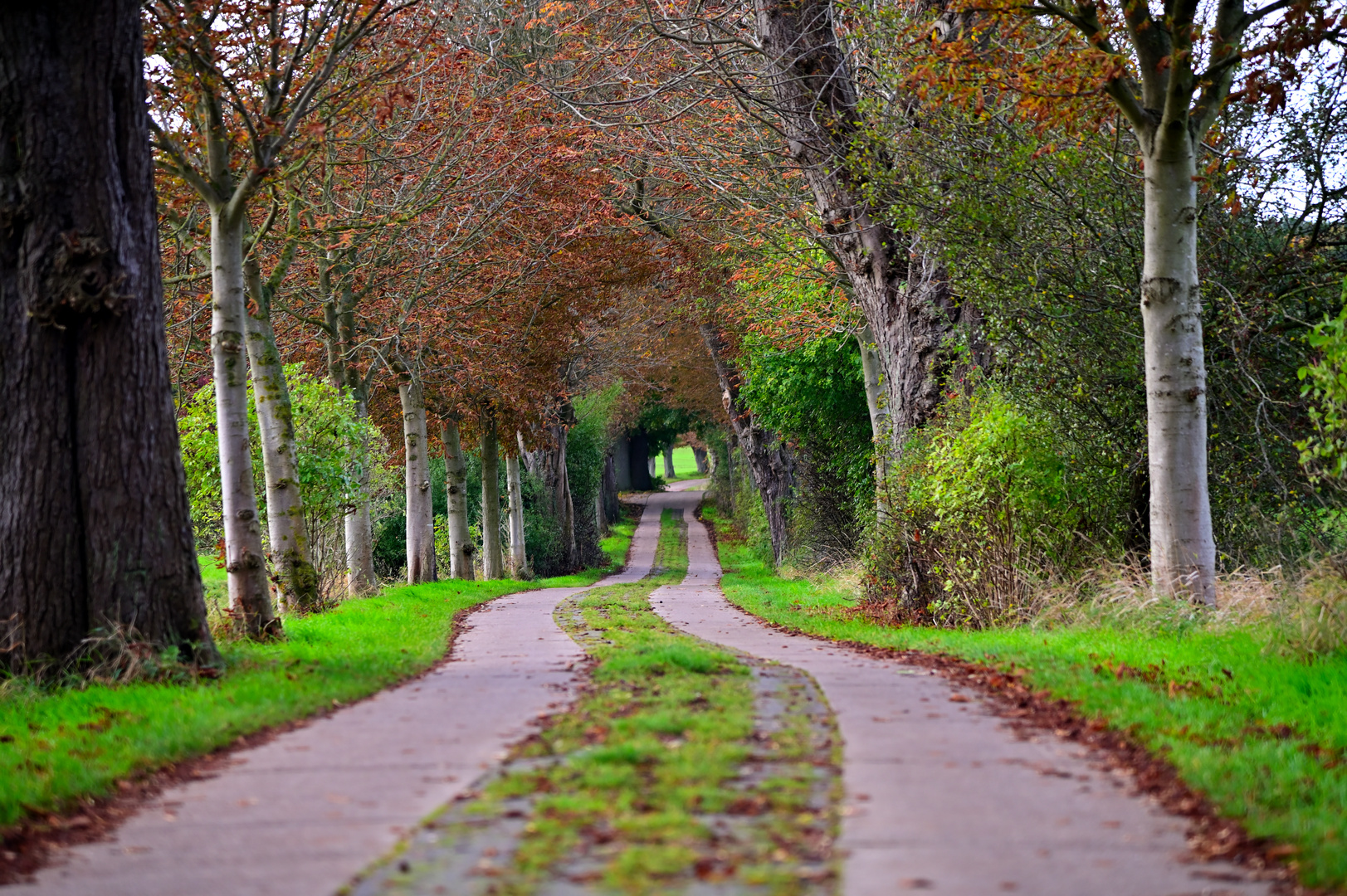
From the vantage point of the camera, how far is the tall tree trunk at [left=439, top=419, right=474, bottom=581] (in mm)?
25969

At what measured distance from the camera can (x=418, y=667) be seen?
956 centimetres

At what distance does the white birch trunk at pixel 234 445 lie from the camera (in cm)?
1094

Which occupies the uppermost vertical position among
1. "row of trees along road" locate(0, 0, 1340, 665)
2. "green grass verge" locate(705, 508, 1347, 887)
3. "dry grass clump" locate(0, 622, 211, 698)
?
"row of trees along road" locate(0, 0, 1340, 665)

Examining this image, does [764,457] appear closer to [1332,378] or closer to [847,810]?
[1332,378]

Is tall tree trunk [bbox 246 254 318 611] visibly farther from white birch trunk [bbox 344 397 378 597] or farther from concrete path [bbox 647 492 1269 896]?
concrete path [bbox 647 492 1269 896]

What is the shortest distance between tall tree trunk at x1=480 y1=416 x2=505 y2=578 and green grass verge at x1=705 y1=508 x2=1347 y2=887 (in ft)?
55.7

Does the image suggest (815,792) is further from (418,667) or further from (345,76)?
(345,76)

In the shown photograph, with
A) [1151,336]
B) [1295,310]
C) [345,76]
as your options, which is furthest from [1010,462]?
[345,76]

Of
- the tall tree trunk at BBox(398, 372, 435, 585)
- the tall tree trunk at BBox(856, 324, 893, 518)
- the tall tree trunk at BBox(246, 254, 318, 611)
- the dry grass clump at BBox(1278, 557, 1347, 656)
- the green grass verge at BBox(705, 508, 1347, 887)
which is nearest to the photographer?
the green grass verge at BBox(705, 508, 1347, 887)

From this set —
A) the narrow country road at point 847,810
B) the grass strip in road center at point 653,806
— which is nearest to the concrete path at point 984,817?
the narrow country road at point 847,810

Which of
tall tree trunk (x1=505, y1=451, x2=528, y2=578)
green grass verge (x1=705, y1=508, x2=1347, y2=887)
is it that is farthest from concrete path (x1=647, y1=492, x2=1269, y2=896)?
tall tree trunk (x1=505, y1=451, x2=528, y2=578)

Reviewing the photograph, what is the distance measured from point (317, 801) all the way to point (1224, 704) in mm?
5375

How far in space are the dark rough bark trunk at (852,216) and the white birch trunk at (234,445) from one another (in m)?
7.26

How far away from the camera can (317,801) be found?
5.06 metres
